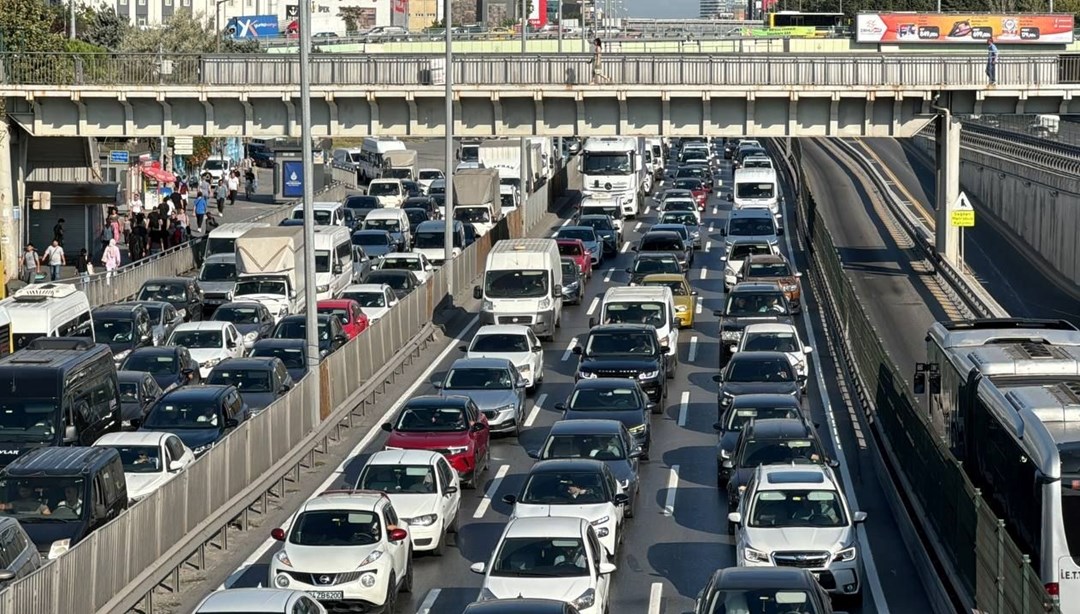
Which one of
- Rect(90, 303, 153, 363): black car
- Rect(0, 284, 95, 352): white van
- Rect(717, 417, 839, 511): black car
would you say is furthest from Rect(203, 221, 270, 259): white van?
Rect(717, 417, 839, 511): black car

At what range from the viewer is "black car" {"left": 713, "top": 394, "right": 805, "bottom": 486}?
28.2 metres

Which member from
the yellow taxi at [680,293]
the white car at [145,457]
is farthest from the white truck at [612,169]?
the white car at [145,457]

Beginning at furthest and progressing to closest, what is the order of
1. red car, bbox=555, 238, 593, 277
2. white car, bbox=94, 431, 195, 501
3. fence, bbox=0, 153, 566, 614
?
red car, bbox=555, 238, 593, 277
white car, bbox=94, 431, 195, 501
fence, bbox=0, 153, 566, 614

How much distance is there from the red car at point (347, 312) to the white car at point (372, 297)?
190 cm

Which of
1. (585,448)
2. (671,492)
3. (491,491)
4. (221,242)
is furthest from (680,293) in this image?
(585,448)

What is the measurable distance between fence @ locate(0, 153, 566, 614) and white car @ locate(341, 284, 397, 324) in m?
2.92

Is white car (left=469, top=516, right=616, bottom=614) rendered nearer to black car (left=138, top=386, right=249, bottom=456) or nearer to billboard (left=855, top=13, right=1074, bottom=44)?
black car (left=138, top=386, right=249, bottom=456)

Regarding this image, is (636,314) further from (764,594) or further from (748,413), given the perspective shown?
(764,594)

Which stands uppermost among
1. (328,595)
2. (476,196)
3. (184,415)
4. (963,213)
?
(476,196)

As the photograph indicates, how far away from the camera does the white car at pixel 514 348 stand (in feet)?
116

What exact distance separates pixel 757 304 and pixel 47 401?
18.2 m

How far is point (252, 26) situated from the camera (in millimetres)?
130750

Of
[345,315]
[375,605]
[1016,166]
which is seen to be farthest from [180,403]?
[1016,166]

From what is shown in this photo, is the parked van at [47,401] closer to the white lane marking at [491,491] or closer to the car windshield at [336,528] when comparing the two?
the white lane marking at [491,491]
